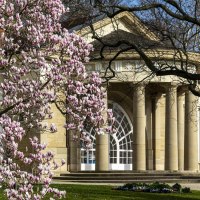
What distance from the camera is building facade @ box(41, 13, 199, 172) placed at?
42.6 m

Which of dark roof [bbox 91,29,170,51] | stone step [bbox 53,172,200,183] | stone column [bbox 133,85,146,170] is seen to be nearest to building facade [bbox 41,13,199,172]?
stone column [bbox 133,85,146,170]

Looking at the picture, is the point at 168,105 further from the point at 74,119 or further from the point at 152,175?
the point at 74,119

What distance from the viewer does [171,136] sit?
43.6 m

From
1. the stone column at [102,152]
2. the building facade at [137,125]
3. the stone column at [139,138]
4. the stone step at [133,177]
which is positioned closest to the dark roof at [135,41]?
the building facade at [137,125]

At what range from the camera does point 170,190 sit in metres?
23.4

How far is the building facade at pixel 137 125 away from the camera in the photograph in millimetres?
42562

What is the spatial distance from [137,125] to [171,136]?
2.67 meters

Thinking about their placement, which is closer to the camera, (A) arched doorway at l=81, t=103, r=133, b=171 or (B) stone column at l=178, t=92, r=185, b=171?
(B) stone column at l=178, t=92, r=185, b=171

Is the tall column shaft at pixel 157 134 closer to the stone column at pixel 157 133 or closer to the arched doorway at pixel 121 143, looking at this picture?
the stone column at pixel 157 133

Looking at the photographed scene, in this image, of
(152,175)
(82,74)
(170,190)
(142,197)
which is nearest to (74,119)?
(82,74)

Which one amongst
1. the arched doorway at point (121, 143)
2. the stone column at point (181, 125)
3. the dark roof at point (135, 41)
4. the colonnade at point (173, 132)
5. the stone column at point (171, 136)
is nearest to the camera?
the dark roof at point (135, 41)

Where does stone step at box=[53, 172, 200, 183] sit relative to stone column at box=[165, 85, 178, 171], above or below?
below

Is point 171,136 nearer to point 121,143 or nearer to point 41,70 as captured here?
point 121,143

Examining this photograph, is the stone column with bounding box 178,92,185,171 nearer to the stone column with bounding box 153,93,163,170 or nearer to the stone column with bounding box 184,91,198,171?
the stone column with bounding box 184,91,198,171
